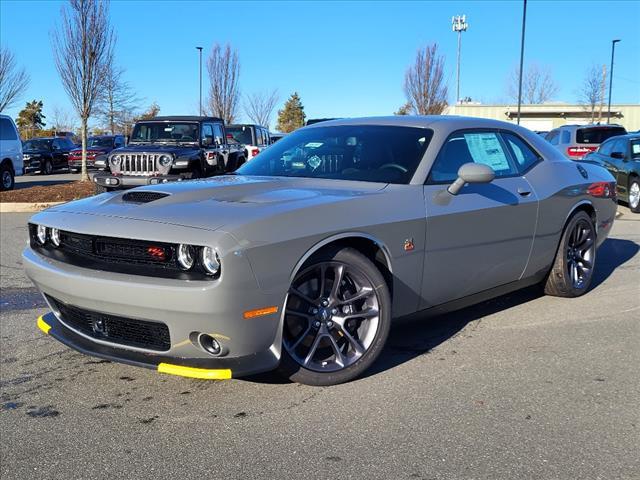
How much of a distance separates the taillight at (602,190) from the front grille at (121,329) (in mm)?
3949

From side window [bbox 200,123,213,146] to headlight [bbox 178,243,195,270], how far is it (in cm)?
1029

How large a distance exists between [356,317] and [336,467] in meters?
1.03

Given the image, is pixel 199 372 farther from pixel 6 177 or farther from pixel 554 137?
pixel 6 177

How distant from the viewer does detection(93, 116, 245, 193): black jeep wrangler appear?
11.8 meters

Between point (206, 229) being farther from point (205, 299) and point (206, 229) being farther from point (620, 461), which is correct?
point (620, 461)

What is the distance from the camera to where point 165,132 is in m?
13.2

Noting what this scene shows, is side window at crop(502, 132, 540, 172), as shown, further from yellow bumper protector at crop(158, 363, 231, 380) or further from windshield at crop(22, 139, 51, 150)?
windshield at crop(22, 139, 51, 150)

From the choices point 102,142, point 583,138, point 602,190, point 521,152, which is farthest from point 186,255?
point 102,142

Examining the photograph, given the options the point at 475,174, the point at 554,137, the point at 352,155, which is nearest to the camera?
the point at 475,174

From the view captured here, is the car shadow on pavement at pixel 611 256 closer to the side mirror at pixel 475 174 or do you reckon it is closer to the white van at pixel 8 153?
the side mirror at pixel 475 174

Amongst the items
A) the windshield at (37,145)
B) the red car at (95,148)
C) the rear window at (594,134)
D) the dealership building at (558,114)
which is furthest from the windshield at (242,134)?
the dealership building at (558,114)

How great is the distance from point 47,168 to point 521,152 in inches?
1093

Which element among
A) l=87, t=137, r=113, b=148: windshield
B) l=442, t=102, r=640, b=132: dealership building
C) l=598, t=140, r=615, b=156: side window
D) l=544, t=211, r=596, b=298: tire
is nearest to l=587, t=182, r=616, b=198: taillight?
l=544, t=211, r=596, b=298: tire

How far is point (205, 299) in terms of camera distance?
291cm
